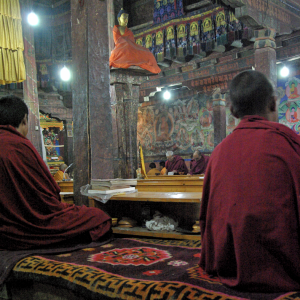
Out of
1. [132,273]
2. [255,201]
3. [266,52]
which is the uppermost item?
[266,52]

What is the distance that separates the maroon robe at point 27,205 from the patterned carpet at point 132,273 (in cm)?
21

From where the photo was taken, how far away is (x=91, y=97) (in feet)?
12.4

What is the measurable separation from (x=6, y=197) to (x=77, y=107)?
4.91 ft

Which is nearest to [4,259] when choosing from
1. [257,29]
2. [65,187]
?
[65,187]

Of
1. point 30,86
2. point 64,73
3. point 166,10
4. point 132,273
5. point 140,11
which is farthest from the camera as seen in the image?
point 64,73

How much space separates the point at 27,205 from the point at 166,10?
8311 millimetres

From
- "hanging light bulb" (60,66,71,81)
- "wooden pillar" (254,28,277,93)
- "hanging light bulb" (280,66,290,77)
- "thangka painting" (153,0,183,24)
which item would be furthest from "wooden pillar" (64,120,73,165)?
"wooden pillar" (254,28,277,93)

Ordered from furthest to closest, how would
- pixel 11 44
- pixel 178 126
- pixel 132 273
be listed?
1. pixel 178 126
2. pixel 11 44
3. pixel 132 273

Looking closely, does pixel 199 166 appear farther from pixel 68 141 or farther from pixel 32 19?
pixel 68 141

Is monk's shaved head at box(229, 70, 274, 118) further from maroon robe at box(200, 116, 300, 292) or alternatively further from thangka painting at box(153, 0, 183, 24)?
thangka painting at box(153, 0, 183, 24)

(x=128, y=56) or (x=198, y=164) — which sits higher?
(x=128, y=56)

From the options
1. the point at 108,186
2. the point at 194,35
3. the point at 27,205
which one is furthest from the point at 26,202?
the point at 194,35

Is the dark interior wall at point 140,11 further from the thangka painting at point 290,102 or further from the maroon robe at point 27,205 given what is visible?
the maroon robe at point 27,205

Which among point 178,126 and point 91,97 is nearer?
point 91,97
